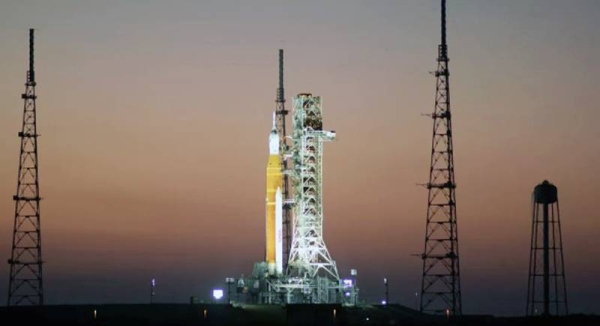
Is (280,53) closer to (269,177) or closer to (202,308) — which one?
(269,177)

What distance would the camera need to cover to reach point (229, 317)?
449 feet

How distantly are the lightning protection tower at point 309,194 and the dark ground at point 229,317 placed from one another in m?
6.58

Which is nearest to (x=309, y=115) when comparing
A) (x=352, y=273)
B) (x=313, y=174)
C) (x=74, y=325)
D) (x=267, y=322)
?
(x=313, y=174)

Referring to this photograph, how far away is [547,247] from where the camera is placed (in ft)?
429

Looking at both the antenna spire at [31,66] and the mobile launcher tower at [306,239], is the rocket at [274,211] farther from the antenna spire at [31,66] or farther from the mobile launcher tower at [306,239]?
the antenna spire at [31,66]

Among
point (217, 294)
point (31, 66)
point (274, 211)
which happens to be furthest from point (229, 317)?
point (31, 66)

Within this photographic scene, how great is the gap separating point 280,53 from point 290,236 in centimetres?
1868

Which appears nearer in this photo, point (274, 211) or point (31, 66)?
point (31, 66)

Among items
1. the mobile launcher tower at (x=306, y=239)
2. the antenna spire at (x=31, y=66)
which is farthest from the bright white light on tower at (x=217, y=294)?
the antenna spire at (x=31, y=66)

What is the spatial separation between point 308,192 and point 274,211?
5.01m

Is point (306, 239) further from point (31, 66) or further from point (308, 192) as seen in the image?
point (31, 66)

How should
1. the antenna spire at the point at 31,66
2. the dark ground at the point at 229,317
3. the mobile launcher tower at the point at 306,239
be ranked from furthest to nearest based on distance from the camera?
the mobile launcher tower at the point at 306,239
the antenna spire at the point at 31,66
the dark ground at the point at 229,317

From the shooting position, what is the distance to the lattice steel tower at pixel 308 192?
150625 millimetres

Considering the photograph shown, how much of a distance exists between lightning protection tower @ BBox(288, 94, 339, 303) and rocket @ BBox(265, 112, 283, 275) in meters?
1.91
